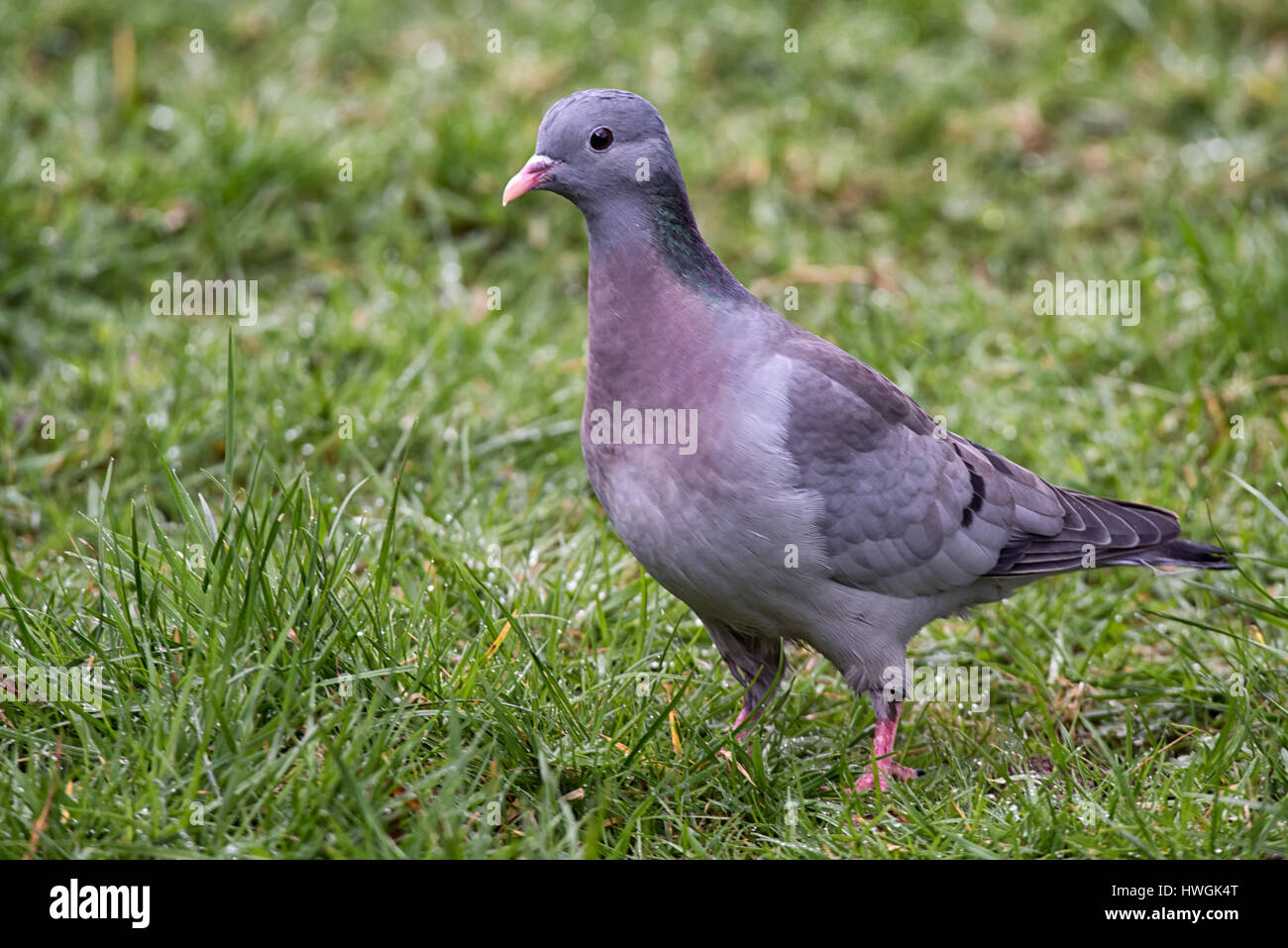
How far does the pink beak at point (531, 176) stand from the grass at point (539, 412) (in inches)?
35.0

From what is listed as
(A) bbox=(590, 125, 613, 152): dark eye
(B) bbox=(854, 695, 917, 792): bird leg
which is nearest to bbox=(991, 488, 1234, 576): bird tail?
(B) bbox=(854, 695, 917, 792): bird leg

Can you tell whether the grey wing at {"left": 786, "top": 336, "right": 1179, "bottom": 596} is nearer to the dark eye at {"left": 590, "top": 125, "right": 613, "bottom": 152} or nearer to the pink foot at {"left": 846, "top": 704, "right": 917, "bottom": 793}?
the pink foot at {"left": 846, "top": 704, "right": 917, "bottom": 793}

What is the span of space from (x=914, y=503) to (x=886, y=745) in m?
0.68

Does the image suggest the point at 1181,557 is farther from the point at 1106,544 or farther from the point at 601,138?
the point at 601,138

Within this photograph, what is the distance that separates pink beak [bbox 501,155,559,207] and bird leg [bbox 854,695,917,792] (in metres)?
1.70

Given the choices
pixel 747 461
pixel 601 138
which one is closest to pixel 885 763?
pixel 747 461

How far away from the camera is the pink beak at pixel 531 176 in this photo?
3652 mm

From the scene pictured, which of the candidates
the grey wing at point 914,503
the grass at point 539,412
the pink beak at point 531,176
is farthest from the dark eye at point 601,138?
the grass at point 539,412

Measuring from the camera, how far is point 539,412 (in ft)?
17.8

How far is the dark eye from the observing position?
12.0 feet

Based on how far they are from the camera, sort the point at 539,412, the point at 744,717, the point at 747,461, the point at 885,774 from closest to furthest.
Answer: the point at 747,461, the point at 885,774, the point at 744,717, the point at 539,412

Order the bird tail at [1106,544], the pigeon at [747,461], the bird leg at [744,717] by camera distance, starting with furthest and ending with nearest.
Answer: the bird tail at [1106,544]
the bird leg at [744,717]
the pigeon at [747,461]

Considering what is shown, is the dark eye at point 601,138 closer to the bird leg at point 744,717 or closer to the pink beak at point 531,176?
the pink beak at point 531,176

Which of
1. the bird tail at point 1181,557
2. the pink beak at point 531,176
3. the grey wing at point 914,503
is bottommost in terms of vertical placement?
the bird tail at point 1181,557
